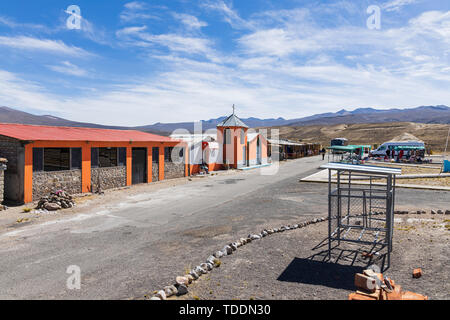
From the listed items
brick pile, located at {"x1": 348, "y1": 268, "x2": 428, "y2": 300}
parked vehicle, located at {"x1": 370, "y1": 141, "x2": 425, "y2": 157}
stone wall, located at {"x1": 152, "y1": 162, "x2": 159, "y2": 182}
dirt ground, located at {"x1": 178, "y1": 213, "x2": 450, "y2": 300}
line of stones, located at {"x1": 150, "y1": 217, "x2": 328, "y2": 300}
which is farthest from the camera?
parked vehicle, located at {"x1": 370, "y1": 141, "x2": 425, "y2": 157}

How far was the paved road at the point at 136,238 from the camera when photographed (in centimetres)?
664

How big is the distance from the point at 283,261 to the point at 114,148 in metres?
16.2

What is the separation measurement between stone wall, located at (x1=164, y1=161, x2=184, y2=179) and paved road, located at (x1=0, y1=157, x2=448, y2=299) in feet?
24.8

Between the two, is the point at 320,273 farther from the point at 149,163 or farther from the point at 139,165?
the point at 149,163

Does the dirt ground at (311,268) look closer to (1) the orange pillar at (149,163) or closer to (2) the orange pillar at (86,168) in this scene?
(2) the orange pillar at (86,168)

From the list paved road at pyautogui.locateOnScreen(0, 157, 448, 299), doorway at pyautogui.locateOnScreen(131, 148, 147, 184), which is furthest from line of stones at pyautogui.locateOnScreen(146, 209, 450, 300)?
doorway at pyautogui.locateOnScreen(131, 148, 147, 184)

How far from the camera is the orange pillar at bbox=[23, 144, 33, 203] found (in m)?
15.3

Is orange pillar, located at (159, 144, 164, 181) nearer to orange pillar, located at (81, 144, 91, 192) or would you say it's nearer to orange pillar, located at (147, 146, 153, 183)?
orange pillar, located at (147, 146, 153, 183)

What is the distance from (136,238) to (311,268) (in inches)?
215

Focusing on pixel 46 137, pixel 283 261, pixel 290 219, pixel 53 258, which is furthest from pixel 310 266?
pixel 46 137

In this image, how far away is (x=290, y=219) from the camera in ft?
39.1

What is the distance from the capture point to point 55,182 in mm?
16844

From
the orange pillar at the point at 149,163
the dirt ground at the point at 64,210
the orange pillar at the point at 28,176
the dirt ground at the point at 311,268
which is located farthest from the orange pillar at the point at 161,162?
the dirt ground at the point at 311,268
